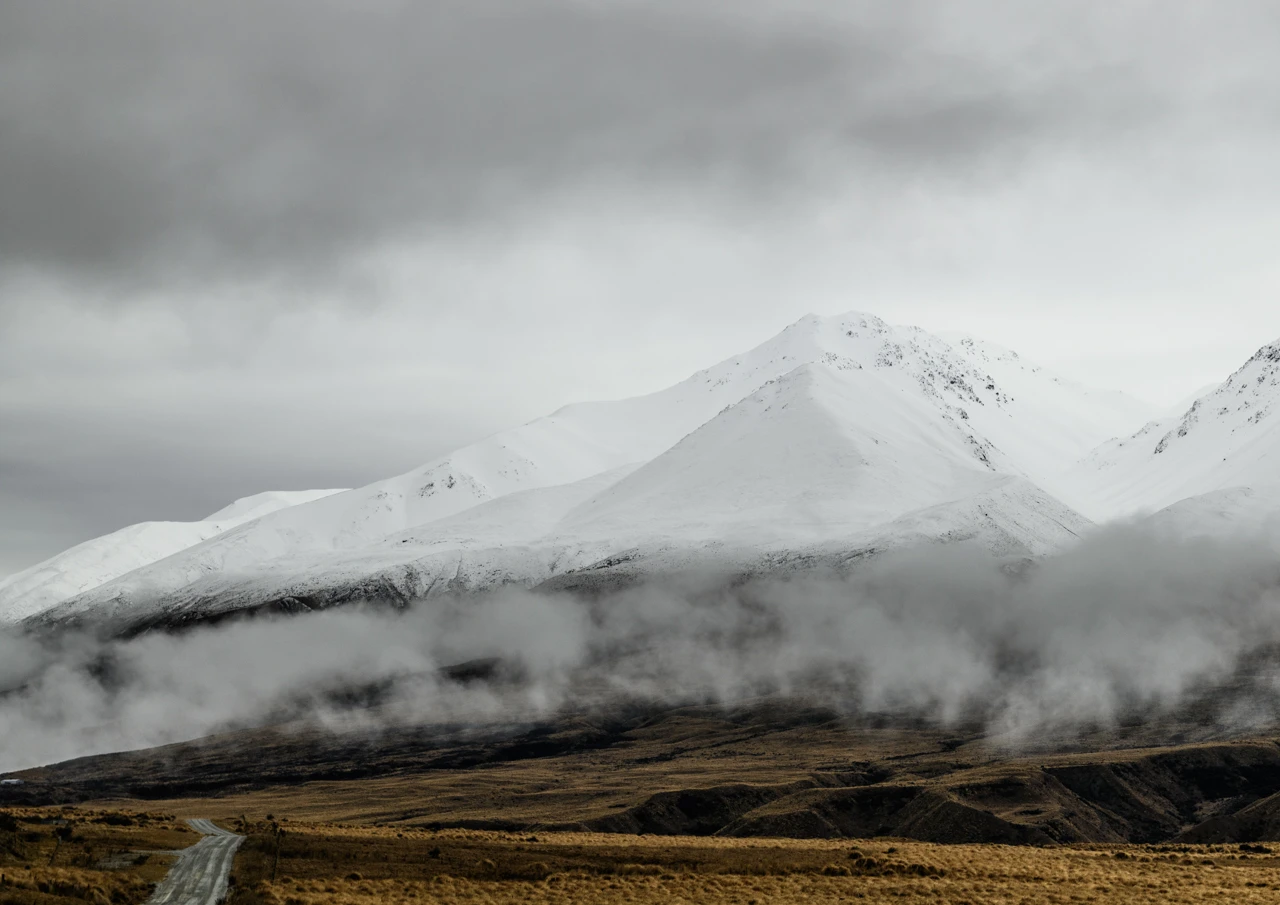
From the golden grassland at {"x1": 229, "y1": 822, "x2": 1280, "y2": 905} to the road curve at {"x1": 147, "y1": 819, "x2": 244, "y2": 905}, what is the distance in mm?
1205

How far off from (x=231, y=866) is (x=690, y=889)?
85.0ft

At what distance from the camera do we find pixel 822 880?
229ft

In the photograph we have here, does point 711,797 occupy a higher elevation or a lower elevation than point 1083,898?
lower

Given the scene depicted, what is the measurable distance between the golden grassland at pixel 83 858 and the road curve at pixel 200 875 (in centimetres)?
78

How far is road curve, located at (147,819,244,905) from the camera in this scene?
59.3 meters

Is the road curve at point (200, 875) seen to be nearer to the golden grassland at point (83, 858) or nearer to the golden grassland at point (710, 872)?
the golden grassland at point (83, 858)

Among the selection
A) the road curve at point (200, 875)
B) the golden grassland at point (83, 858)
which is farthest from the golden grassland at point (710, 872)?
the golden grassland at point (83, 858)

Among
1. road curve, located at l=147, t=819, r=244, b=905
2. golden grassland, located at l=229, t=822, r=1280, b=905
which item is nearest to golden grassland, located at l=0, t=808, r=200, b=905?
road curve, located at l=147, t=819, r=244, b=905

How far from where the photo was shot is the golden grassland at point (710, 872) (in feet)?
205

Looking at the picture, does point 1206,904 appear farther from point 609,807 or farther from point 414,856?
point 609,807

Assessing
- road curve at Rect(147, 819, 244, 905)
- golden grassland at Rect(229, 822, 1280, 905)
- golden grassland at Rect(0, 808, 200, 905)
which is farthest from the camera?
golden grassland at Rect(229, 822, 1280, 905)

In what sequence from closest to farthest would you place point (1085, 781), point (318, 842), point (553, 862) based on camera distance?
point (553, 862)
point (318, 842)
point (1085, 781)

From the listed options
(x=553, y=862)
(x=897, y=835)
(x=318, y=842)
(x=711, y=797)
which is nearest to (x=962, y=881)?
(x=553, y=862)

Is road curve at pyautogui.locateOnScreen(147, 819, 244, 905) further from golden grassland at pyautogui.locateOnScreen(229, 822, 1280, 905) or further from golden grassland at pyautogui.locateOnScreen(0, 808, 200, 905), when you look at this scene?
golden grassland at pyautogui.locateOnScreen(229, 822, 1280, 905)
